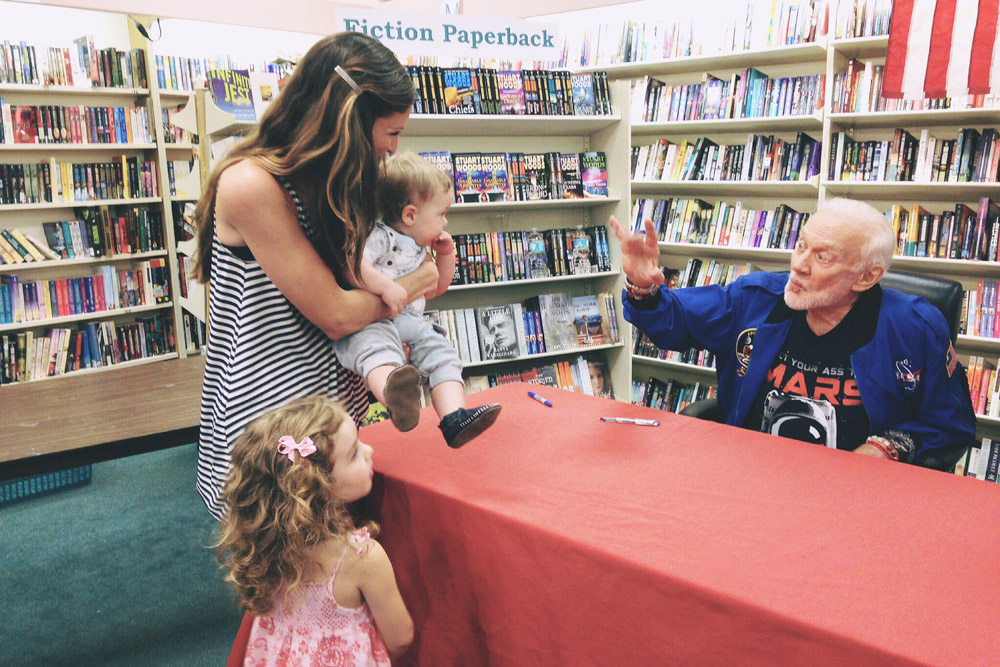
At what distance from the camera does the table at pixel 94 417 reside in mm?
1753

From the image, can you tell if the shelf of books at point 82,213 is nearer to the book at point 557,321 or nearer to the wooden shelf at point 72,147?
the wooden shelf at point 72,147

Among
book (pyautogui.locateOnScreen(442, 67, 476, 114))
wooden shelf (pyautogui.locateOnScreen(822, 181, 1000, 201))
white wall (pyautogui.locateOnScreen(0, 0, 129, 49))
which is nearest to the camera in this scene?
wooden shelf (pyautogui.locateOnScreen(822, 181, 1000, 201))

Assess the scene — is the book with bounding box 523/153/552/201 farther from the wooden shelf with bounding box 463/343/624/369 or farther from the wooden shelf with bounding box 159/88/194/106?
the wooden shelf with bounding box 159/88/194/106

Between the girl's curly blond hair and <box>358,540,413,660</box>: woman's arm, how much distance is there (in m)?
0.07

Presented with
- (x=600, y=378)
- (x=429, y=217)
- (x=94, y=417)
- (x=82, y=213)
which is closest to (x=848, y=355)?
(x=429, y=217)

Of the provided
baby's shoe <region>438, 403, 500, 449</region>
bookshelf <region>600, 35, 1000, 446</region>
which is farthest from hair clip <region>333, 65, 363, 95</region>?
bookshelf <region>600, 35, 1000, 446</region>

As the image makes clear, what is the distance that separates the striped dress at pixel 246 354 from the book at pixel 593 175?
2.79m

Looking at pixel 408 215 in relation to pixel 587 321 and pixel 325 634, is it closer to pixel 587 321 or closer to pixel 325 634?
pixel 325 634

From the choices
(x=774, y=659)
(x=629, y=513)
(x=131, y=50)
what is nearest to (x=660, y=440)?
(x=629, y=513)

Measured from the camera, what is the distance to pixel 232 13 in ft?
9.21

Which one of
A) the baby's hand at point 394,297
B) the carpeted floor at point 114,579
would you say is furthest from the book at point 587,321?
the baby's hand at point 394,297

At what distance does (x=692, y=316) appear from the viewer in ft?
6.63

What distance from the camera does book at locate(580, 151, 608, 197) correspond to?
3.86m

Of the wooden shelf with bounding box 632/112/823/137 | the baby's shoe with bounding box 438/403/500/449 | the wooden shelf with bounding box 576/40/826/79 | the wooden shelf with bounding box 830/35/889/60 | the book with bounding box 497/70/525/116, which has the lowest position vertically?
the baby's shoe with bounding box 438/403/500/449
